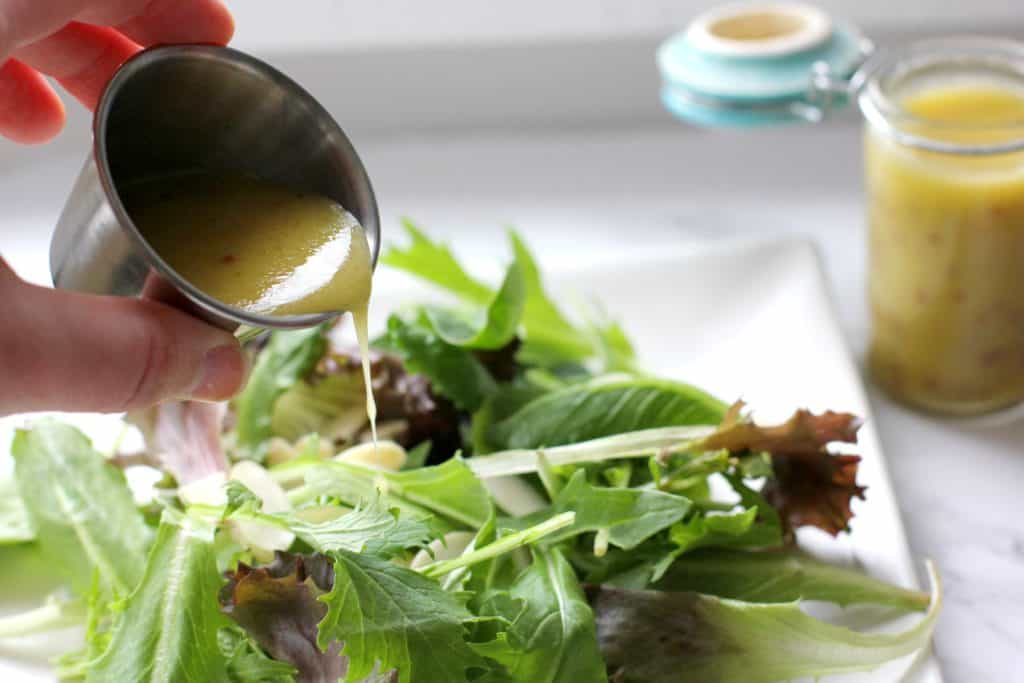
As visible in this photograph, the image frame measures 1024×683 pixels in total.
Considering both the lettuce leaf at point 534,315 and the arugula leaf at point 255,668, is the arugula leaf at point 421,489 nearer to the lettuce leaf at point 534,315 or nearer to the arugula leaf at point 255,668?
the arugula leaf at point 255,668

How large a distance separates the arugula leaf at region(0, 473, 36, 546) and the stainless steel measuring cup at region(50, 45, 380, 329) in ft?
1.44

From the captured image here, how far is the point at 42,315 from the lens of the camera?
0.80 metres

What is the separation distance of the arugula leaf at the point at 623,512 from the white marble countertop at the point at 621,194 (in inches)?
19.0

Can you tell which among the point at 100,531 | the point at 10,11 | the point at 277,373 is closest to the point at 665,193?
the point at 277,373

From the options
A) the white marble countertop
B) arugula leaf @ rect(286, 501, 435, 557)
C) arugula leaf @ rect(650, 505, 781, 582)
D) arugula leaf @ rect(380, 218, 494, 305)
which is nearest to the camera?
arugula leaf @ rect(286, 501, 435, 557)

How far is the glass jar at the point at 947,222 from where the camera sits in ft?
4.53

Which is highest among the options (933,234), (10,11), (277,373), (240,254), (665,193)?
(10,11)

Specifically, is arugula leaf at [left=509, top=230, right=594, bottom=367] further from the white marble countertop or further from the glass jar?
the glass jar

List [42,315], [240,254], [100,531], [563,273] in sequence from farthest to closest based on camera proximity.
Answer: [563,273], [100,531], [240,254], [42,315]

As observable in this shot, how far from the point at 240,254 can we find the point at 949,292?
0.85m

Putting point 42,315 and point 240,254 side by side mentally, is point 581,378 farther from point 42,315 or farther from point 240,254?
point 42,315

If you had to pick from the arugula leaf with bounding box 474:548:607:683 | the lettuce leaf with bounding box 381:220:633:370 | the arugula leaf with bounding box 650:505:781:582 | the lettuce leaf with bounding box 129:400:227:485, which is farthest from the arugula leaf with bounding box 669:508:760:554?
the lettuce leaf with bounding box 129:400:227:485

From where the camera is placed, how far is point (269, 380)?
1.40 m

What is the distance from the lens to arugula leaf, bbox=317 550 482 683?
38.4 inches
